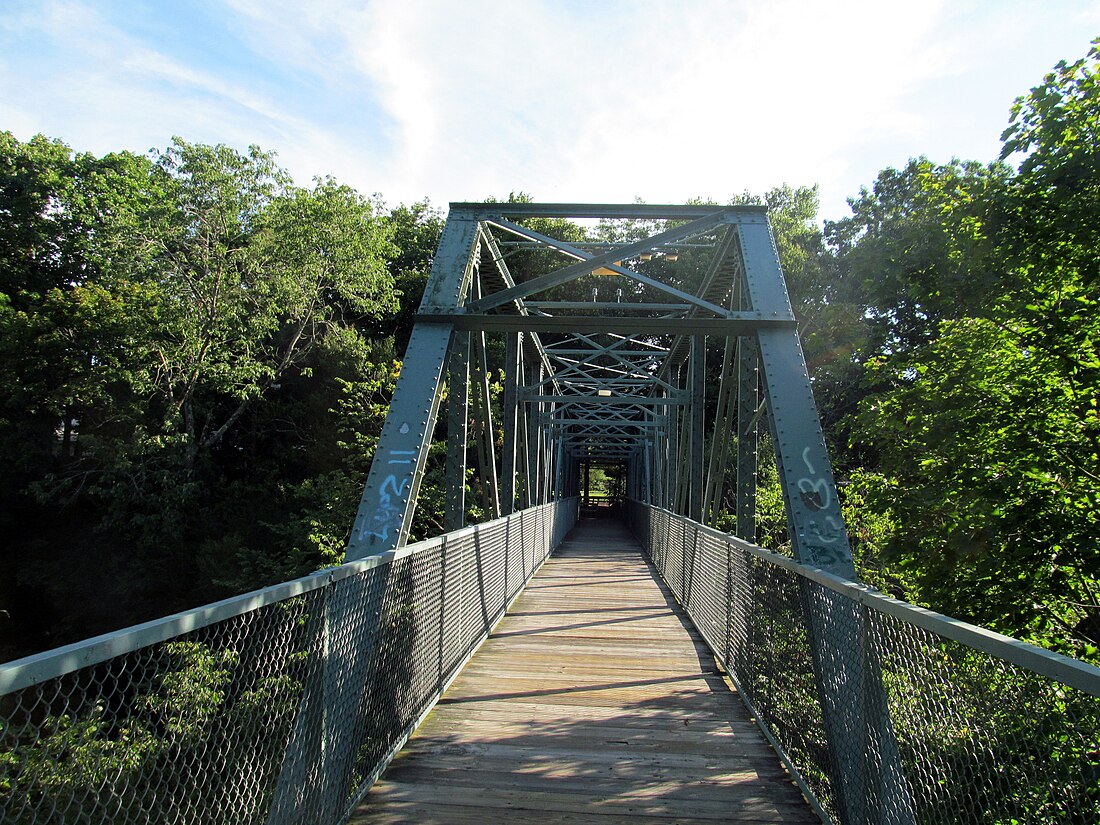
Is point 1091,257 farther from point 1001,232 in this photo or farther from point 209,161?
point 209,161

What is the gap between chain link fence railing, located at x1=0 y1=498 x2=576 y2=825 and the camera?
5.37 feet

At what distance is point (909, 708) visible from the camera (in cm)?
264

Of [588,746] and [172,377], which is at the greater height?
[172,377]

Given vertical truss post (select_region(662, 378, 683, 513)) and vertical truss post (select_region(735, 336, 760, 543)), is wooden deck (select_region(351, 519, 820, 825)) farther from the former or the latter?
vertical truss post (select_region(662, 378, 683, 513))

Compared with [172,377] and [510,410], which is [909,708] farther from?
[172,377]

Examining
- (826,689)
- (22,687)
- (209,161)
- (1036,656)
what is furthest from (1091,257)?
(209,161)

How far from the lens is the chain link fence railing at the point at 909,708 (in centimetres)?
178

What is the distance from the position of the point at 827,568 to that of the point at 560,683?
2.04 m

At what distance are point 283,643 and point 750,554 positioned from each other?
10.7ft

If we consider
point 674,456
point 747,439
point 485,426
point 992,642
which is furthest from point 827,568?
point 674,456

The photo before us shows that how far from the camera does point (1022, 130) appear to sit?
22.4 ft

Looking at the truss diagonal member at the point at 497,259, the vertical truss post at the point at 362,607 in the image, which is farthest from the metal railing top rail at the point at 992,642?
the truss diagonal member at the point at 497,259

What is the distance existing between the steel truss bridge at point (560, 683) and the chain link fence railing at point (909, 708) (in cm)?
1

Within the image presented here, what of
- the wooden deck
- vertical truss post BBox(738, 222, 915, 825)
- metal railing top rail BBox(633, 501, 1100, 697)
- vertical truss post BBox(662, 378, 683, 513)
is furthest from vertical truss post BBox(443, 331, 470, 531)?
vertical truss post BBox(662, 378, 683, 513)
